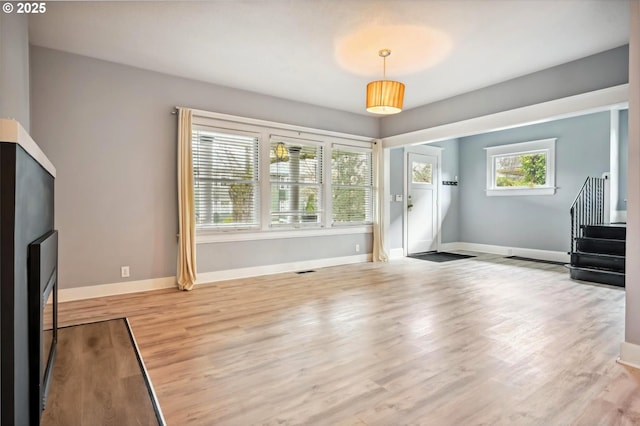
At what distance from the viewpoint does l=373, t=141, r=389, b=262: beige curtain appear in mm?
6645

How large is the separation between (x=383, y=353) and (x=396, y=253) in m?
4.76

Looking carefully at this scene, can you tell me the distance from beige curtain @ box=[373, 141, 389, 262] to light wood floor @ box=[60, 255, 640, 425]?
6.74 ft

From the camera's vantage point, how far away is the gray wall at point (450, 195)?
8164 mm

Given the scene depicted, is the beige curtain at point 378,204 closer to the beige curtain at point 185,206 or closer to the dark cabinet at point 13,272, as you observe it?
the beige curtain at point 185,206

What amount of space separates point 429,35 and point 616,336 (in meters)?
3.22

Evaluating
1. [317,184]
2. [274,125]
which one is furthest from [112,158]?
[317,184]

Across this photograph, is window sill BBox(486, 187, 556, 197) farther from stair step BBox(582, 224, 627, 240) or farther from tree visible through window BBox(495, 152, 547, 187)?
stair step BBox(582, 224, 627, 240)

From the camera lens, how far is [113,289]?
4137 mm

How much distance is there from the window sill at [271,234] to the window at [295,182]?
0.13m

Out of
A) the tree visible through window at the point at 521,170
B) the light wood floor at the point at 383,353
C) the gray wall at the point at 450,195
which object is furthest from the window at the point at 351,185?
the tree visible through window at the point at 521,170

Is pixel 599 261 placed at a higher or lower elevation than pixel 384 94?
lower

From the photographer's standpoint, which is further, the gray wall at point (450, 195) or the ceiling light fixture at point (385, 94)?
the gray wall at point (450, 195)

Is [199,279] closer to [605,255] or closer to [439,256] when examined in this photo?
[439,256]

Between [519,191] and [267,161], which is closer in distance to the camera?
[267,161]
